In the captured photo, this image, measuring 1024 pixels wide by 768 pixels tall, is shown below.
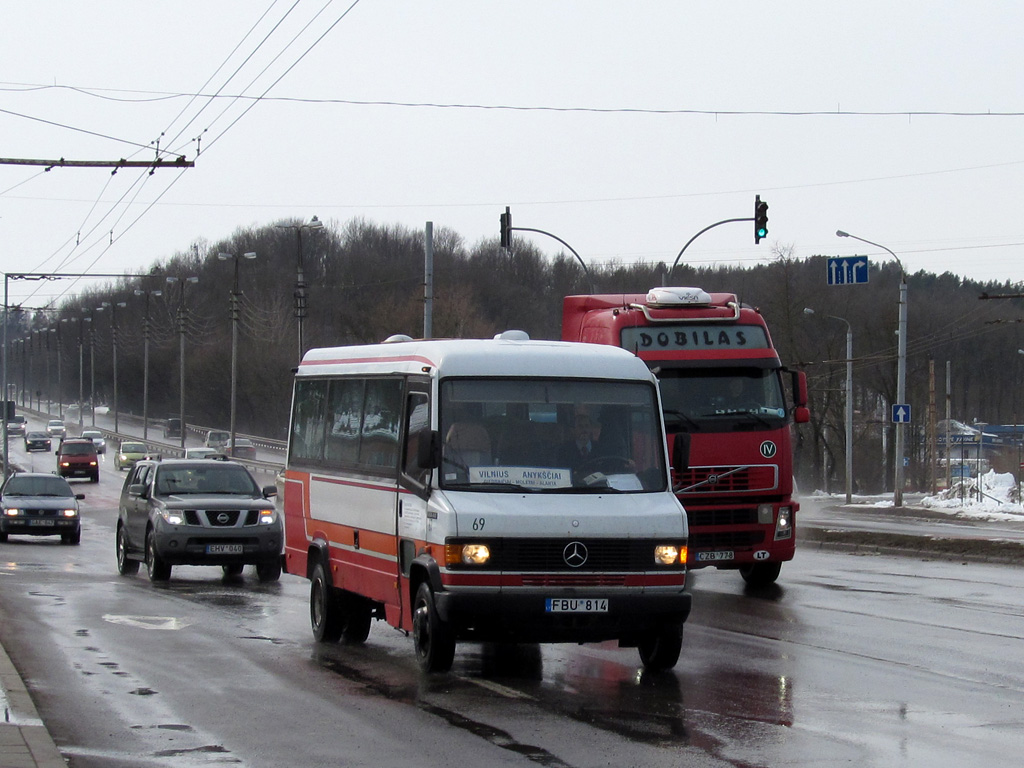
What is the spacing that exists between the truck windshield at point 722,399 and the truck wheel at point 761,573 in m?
2.22

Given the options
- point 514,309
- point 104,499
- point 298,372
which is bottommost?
point 104,499

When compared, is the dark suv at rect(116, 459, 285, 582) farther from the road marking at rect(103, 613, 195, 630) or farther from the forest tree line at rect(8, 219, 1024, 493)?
the forest tree line at rect(8, 219, 1024, 493)

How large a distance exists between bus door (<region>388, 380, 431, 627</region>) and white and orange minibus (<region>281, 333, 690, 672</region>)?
0.02 meters

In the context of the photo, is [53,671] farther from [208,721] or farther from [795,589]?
[795,589]

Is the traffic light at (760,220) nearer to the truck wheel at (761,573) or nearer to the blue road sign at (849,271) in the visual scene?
the blue road sign at (849,271)

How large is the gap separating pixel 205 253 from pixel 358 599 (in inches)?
4390

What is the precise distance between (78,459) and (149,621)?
2248 inches

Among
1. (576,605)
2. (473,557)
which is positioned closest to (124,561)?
(473,557)

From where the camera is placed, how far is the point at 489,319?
313ft

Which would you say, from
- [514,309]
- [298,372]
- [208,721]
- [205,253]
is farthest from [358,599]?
[205,253]

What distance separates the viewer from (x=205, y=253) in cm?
12088

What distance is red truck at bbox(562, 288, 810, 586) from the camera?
16547mm

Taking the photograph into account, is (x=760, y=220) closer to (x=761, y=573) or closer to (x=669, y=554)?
(x=761, y=573)

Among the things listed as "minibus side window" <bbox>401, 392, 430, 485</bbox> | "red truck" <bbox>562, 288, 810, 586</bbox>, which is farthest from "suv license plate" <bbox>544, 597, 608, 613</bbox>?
"red truck" <bbox>562, 288, 810, 586</bbox>
